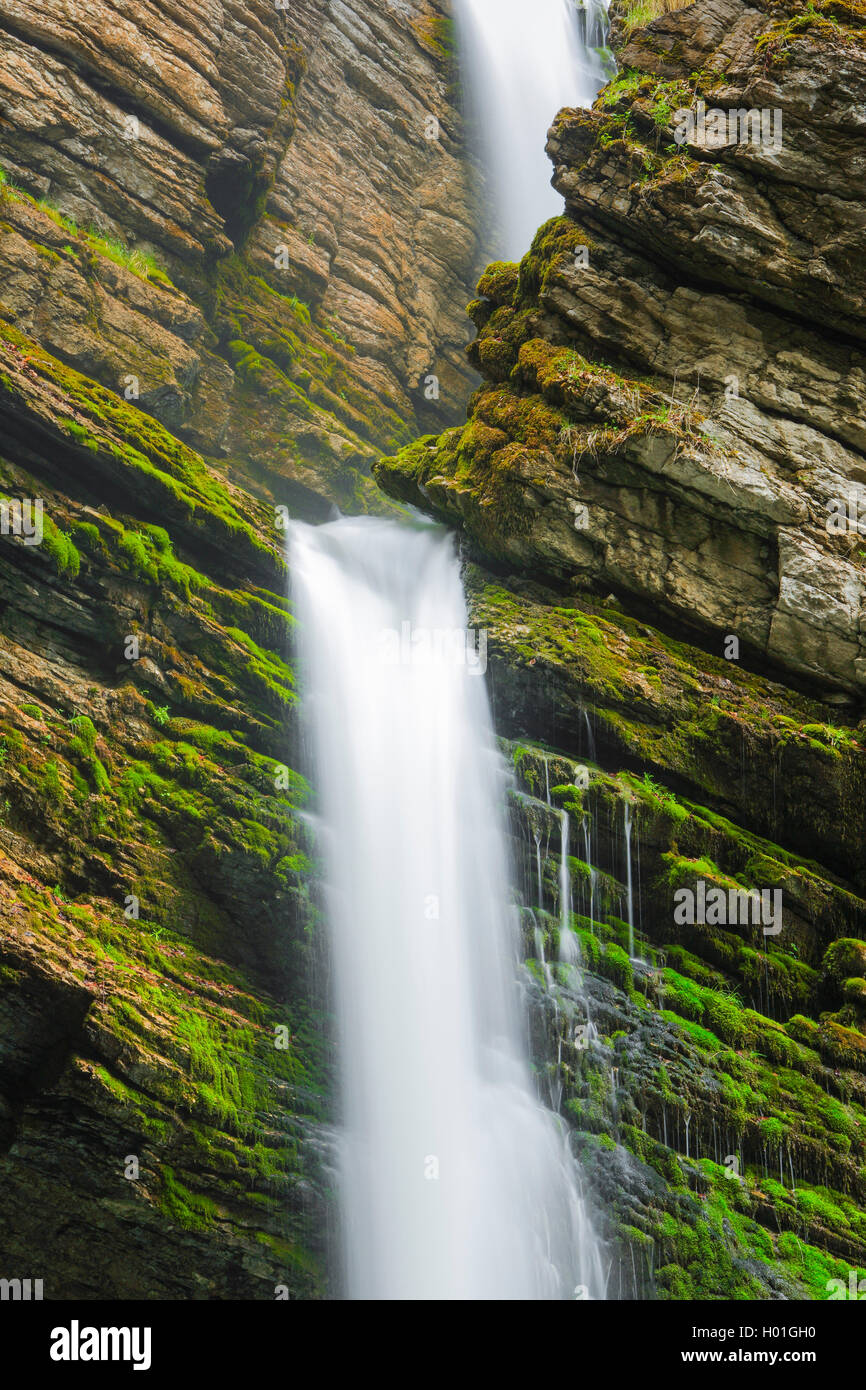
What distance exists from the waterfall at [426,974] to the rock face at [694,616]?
1.50ft

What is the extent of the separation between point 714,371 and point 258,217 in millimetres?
13343

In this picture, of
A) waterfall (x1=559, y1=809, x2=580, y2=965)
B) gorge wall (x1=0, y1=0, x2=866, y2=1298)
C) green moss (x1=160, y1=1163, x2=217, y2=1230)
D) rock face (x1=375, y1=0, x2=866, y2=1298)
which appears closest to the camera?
green moss (x1=160, y1=1163, x2=217, y2=1230)

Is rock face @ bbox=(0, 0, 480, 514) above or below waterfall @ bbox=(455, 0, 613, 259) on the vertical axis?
below

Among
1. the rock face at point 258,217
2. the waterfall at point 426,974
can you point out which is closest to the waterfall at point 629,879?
the waterfall at point 426,974

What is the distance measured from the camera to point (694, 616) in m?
11.9

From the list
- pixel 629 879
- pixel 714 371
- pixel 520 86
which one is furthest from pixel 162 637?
pixel 520 86

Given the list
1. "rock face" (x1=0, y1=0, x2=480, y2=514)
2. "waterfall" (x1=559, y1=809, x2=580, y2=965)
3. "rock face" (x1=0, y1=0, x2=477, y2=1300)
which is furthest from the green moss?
"rock face" (x1=0, y1=0, x2=480, y2=514)

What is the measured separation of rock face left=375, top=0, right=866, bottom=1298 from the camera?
916cm

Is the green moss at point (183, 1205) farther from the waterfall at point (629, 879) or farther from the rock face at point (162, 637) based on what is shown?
the waterfall at point (629, 879)

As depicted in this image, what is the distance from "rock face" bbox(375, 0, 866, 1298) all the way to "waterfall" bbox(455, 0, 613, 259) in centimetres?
1315

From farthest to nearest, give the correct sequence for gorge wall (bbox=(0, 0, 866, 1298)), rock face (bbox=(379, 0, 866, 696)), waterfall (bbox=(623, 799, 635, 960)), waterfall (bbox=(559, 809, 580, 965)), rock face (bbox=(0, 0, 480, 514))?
rock face (bbox=(0, 0, 480, 514)) → rock face (bbox=(379, 0, 866, 696)) → waterfall (bbox=(623, 799, 635, 960)) → waterfall (bbox=(559, 809, 580, 965)) → gorge wall (bbox=(0, 0, 866, 1298))

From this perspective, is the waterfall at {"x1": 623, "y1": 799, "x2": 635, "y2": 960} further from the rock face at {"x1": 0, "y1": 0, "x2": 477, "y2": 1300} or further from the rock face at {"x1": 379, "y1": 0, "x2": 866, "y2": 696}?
the rock face at {"x1": 0, "y1": 0, "x2": 477, "y2": 1300}

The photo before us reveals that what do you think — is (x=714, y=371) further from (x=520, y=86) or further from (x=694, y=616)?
(x=520, y=86)

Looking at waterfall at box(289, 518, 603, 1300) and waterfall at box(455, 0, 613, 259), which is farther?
waterfall at box(455, 0, 613, 259)
